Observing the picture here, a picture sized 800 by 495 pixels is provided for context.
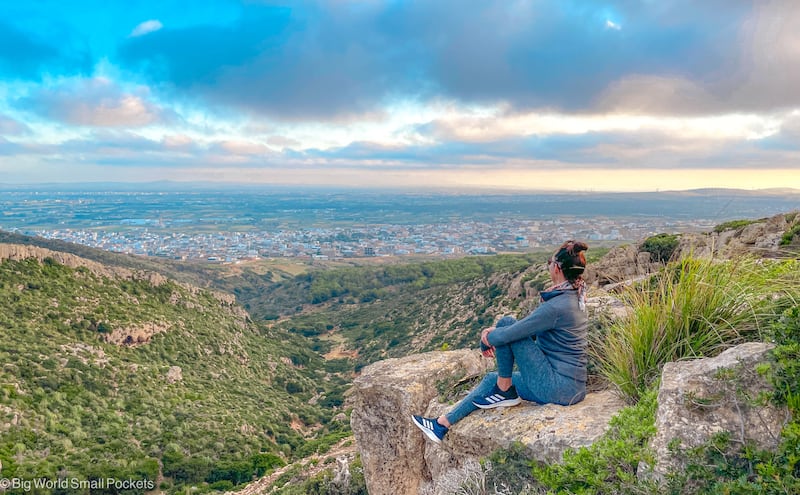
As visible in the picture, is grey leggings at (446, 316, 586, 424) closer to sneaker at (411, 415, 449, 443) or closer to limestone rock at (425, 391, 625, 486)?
limestone rock at (425, 391, 625, 486)

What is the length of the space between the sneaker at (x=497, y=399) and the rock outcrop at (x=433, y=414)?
0.08 m

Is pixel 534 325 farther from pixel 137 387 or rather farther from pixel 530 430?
pixel 137 387

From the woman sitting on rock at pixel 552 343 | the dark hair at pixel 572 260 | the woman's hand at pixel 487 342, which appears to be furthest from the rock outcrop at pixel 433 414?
the dark hair at pixel 572 260

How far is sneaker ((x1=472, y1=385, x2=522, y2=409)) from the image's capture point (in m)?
4.13

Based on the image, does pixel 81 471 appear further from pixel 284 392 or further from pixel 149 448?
pixel 284 392

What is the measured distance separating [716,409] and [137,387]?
22.0m

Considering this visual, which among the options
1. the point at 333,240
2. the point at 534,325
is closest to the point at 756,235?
the point at 534,325

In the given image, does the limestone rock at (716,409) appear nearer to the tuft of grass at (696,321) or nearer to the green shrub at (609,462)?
the green shrub at (609,462)

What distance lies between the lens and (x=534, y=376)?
3.98 metres

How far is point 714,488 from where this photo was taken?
7.59ft

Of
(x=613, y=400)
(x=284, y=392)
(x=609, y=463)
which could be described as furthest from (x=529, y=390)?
(x=284, y=392)

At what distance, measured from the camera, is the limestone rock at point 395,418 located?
16.1 feet

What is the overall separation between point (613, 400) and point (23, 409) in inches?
752

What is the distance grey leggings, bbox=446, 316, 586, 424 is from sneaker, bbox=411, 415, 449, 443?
0.78 meters
